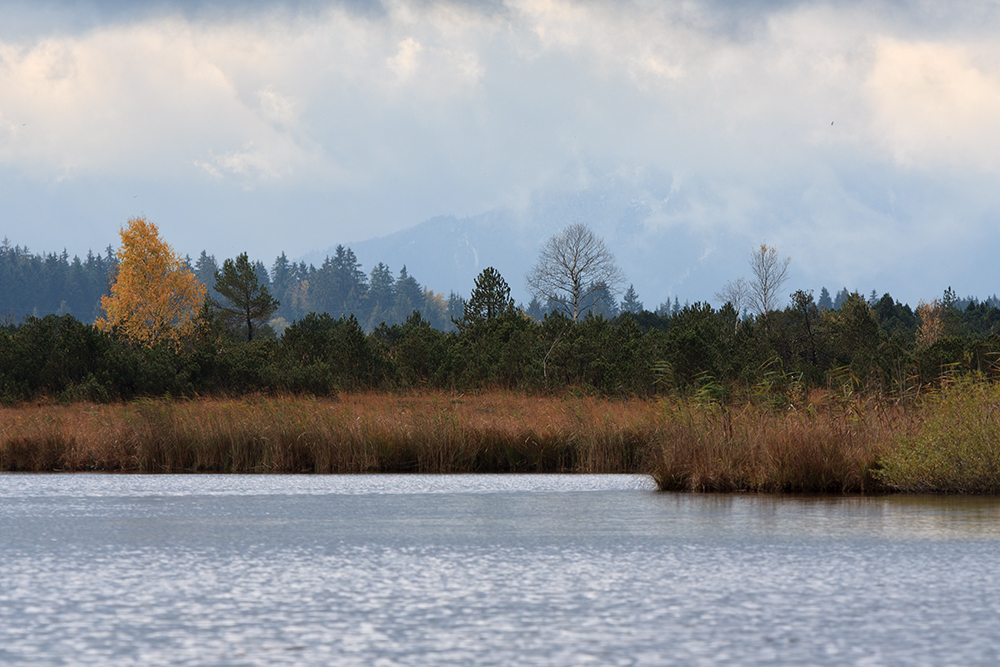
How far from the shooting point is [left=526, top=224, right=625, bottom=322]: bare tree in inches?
2955

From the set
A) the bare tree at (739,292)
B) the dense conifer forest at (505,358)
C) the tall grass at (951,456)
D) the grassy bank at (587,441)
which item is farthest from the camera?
the bare tree at (739,292)

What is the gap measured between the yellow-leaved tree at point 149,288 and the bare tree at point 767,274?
38388 mm

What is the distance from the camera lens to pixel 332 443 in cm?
1733

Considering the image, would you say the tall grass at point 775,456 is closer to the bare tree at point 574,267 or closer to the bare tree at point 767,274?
the bare tree at point 574,267

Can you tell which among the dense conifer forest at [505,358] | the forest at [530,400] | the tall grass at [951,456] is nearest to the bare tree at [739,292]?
the forest at [530,400]

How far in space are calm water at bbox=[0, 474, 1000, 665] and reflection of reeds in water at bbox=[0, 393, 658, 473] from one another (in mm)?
4993

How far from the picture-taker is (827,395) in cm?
1577

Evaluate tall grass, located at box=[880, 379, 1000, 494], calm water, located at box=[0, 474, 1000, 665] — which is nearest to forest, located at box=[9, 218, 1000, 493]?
tall grass, located at box=[880, 379, 1000, 494]

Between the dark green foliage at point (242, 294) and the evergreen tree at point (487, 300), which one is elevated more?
the dark green foliage at point (242, 294)

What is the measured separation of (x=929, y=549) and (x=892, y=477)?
538 centimetres

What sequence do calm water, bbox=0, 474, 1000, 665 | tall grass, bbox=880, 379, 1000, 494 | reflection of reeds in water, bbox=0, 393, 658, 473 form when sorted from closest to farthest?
1. calm water, bbox=0, 474, 1000, 665
2. tall grass, bbox=880, 379, 1000, 494
3. reflection of reeds in water, bbox=0, 393, 658, 473

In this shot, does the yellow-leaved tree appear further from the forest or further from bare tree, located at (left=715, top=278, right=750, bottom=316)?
bare tree, located at (left=715, top=278, right=750, bottom=316)

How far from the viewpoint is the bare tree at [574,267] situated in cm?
7506

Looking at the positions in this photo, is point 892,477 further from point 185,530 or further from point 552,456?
point 185,530
